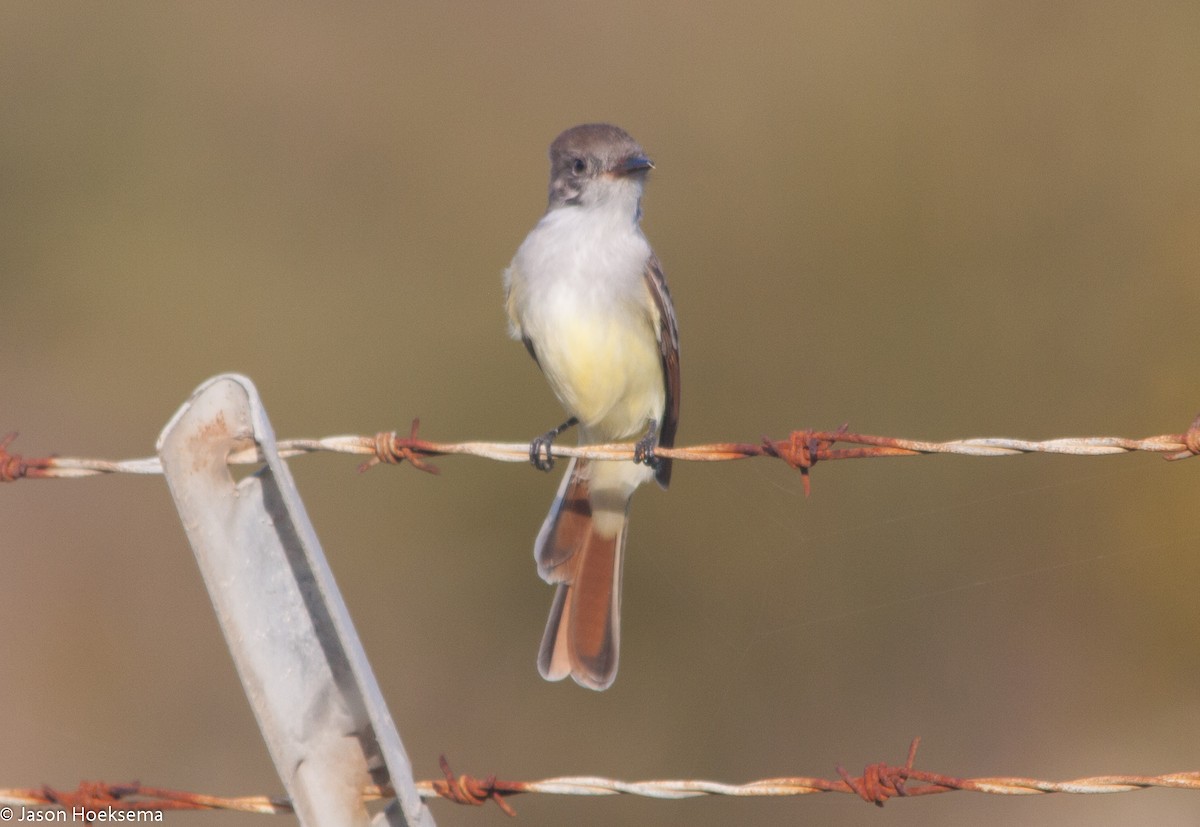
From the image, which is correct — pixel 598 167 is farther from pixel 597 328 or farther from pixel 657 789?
pixel 657 789

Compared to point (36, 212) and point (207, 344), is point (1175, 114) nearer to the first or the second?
point (207, 344)

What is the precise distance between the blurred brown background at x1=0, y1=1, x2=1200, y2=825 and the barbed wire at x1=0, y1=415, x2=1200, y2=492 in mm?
2290

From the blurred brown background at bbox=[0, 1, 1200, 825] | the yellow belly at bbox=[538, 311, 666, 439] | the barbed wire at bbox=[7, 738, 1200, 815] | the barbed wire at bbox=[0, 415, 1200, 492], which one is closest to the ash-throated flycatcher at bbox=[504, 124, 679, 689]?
the yellow belly at bbox=[538, 311, 666, 439]

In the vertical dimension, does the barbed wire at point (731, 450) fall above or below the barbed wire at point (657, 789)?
above

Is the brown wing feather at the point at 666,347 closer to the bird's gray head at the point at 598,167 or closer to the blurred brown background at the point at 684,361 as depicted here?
the bird's gray head at the point at 598,167

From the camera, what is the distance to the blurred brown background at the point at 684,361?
22.2 ft

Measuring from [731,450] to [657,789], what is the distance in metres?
0.69

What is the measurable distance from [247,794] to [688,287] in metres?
4.02

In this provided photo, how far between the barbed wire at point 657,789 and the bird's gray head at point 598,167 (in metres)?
2.40

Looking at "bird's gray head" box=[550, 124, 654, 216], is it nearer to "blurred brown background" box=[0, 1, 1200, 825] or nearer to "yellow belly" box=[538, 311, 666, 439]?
"yellow belly" box=[538, 311, 666, 439]

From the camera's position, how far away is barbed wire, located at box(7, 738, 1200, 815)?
2389 mm

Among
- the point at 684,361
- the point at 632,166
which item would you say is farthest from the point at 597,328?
the point at 684,361

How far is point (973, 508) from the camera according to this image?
24.2ft

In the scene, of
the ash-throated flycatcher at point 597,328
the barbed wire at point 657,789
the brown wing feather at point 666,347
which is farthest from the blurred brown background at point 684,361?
the barbed wire at point 657,789
